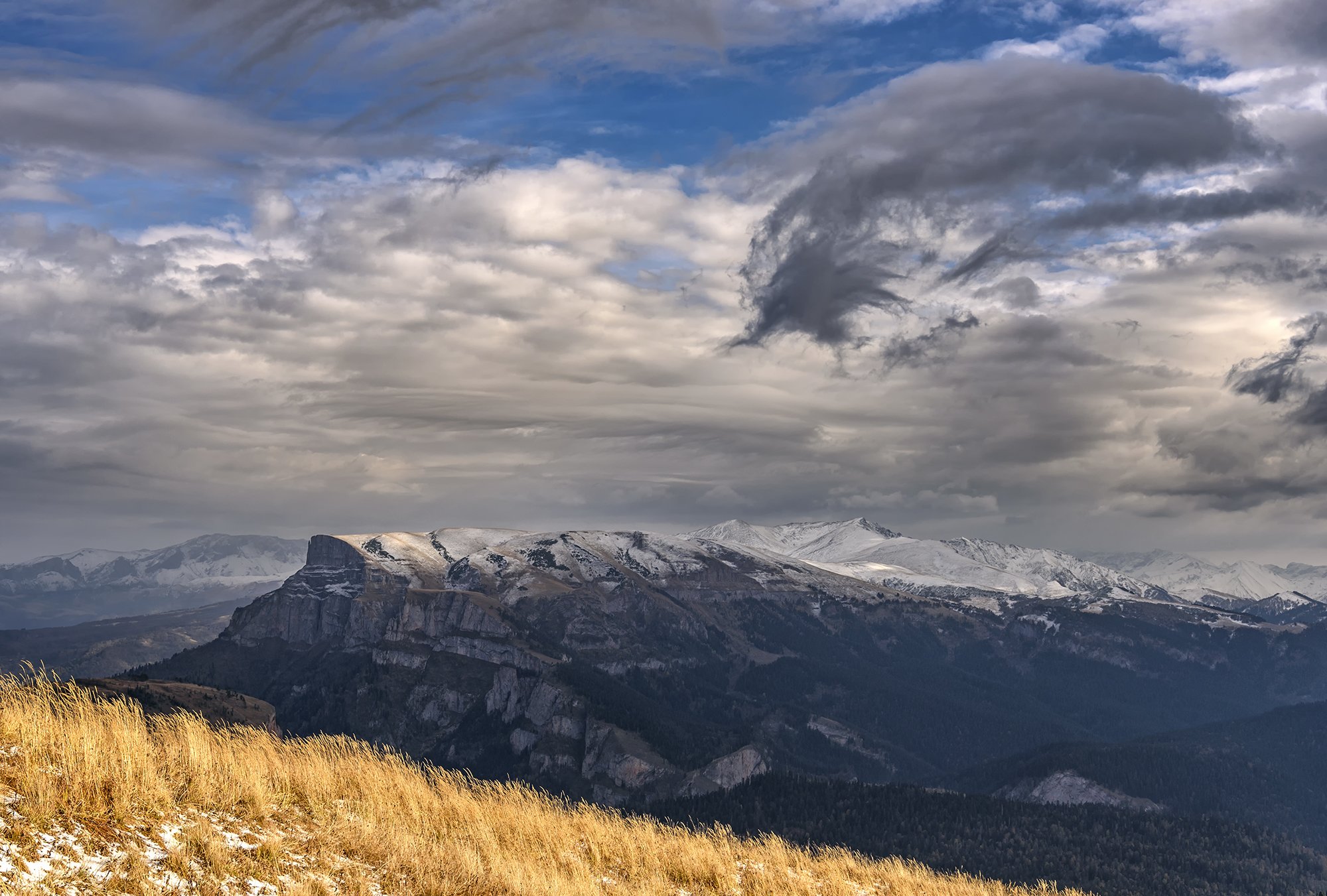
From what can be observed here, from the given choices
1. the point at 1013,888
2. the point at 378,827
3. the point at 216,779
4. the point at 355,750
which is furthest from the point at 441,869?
the point at 1013,888

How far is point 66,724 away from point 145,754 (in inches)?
91.6

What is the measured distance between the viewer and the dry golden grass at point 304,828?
68.8ft

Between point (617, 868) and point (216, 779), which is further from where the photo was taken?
point (617, 868)

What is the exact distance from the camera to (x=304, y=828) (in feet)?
83.6

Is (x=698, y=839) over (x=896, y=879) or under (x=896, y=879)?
over

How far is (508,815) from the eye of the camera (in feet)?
105

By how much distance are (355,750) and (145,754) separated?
10.6m

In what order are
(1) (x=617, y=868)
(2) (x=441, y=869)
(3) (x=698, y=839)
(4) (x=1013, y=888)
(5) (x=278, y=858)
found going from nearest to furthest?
(5) (x=278, y=858) < (2) (x=441, y=869) < (1) (x=617, y=868) < (3) (x=698, y=839) < (4) (x=1013, y=888)

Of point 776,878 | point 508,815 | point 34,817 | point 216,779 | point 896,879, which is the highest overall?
point 34,817

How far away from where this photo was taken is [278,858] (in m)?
22.6

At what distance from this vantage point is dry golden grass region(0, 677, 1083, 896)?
21.0 metres

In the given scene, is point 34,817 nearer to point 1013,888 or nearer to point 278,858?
point 278,858

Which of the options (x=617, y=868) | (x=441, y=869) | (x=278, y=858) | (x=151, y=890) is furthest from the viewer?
(x=617, y=868)

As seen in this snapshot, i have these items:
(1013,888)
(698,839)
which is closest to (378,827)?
(698,839)
